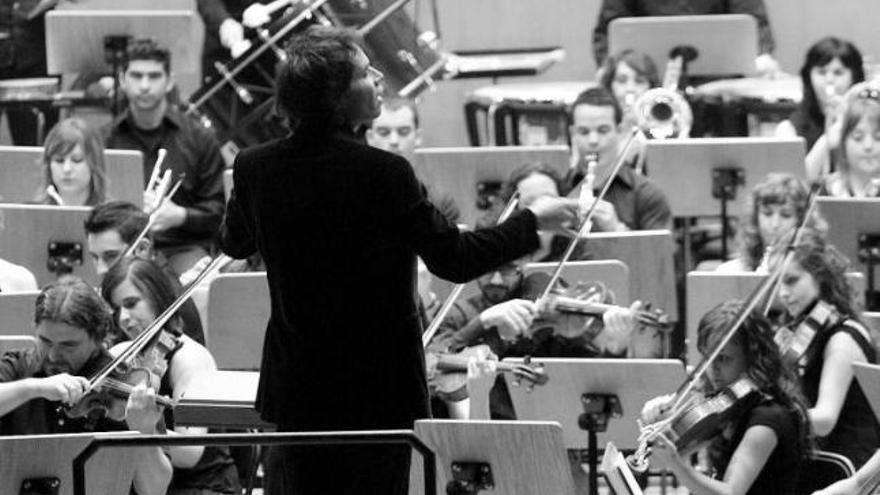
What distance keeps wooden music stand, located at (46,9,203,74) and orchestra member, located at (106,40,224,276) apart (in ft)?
0.56

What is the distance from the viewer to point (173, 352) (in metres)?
5.20

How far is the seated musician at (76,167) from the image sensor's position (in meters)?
6.97

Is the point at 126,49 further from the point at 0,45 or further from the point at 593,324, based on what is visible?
the point at 593,324

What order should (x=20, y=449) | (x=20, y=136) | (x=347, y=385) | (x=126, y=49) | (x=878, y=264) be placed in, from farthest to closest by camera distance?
1. (x=20, y=136)
2. (x=126, y=49)
3. (x=878, y=264)
4. (x=20, y=449)
5. (x=347, y=385)

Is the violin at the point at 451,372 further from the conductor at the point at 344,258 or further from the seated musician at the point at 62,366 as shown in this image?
the conductor at the point at 344,258

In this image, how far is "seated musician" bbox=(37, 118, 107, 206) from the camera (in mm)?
6969

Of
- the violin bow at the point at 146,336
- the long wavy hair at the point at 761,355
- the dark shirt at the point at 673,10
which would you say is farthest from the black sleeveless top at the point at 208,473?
the dark shirt at the point at 673,10

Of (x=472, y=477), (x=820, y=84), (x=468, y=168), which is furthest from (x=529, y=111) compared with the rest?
(x=472, y=477)

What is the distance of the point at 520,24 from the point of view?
9898 mm

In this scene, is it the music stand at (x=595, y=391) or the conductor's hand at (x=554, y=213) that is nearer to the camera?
the conductor's hand at (x=554, y=213)

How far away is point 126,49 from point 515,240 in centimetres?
424

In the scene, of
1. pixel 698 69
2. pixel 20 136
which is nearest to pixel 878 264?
pixel 698 69

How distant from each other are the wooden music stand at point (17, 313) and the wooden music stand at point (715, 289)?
1.74 meters

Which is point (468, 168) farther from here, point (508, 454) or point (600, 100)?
point (508, 454)
